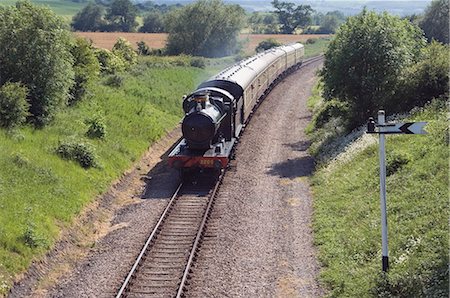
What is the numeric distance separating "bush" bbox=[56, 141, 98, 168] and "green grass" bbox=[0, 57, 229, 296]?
0.37 metres

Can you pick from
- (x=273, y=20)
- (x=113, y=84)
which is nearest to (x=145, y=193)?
(x=113, y=84)

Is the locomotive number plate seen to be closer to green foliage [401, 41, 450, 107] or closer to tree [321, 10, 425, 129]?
tree [321, 10, 425, 129]

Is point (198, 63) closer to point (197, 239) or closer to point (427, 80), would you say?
point (427, 80)

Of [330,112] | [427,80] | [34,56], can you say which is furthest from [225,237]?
[330,112]

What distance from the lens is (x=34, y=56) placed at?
27.3 meters

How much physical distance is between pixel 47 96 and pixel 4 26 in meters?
3.97

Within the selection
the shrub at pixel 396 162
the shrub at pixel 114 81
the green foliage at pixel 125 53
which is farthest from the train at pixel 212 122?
the green foliage at pixel 125 53

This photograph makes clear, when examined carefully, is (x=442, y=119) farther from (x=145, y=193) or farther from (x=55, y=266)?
(x=55, y=266)

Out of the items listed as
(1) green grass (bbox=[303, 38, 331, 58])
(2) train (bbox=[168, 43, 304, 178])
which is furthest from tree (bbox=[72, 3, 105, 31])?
(2) train (bbox=[168, 43, 304, 178])

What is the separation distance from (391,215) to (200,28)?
2546 inches

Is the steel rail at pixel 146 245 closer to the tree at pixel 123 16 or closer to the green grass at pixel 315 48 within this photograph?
the green grass at pixel 315 48

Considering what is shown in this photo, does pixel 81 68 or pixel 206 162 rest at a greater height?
pixel 81 68

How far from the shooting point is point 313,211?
70.0 feet

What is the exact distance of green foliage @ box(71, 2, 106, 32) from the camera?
Result: 131125 millimetres
